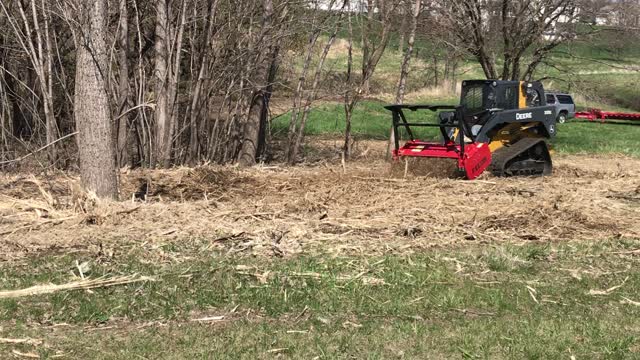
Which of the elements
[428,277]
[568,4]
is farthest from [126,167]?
[568,4]

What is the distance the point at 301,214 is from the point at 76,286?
3.08 meters

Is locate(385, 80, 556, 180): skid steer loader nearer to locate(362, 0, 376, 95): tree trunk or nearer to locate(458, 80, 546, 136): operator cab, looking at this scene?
locate(458, 80, 546, 136): operator cab

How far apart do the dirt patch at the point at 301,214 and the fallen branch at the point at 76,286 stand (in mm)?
567

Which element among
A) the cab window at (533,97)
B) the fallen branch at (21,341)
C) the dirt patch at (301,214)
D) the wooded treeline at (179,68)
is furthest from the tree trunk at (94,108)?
the cab window at (533,97)

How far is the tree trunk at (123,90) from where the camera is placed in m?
→ 11.2

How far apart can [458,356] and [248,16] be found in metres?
9.58

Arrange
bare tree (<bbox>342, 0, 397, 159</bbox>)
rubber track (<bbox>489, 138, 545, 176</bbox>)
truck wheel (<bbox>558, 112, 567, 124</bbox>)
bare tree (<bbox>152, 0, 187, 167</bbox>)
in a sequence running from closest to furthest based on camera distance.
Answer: bare tree (<bbox>152, 0, 187, 167</bbox>) < rubber track (<bbox>489, 138, 545, 176</bbox>) < bare tree (<bbox>342, 0, 397, 159</bbox>) < truck wheel (<bbox>558, 112, 567, 124</bbox>)

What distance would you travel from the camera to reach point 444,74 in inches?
1583

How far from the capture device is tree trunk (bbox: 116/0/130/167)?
11.2 meters

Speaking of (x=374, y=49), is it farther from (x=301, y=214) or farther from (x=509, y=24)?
(x=301, y=214)

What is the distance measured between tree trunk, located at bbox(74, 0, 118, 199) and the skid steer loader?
5029mm

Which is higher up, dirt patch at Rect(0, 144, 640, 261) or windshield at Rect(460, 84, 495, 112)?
windshield at Rect(460, 84, 495, 112)

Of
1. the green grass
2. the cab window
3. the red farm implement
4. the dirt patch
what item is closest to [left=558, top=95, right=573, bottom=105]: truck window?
the red farm implement

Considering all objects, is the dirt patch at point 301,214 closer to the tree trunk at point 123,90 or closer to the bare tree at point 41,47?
the bare tree at point 41,47
